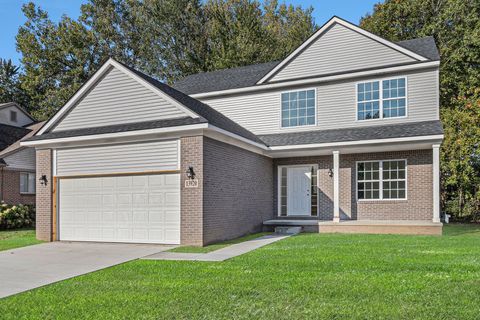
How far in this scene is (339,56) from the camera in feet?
51.4

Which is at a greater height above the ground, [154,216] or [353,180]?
[353,180]

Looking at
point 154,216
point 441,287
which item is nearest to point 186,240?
point 154,216

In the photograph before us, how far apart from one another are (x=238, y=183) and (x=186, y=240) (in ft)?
9.66

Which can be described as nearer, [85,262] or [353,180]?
[85,262]

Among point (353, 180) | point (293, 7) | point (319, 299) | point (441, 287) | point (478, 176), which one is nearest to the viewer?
point (319, 299)

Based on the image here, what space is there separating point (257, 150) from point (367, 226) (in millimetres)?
4689

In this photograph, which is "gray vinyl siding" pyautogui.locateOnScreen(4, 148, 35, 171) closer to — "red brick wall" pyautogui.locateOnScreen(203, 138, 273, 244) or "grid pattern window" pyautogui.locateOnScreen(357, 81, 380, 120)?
"red brick wall" pyautogui.locateOnScreen(203, 138, 273, 244)

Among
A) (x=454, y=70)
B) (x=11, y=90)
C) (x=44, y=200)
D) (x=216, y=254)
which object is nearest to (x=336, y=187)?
(x=216, y=254)

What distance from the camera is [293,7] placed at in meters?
37.8

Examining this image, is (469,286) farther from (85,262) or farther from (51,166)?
(51,166)

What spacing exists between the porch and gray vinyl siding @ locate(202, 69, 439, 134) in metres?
3.78

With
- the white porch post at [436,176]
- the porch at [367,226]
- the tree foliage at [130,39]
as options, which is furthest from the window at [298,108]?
the tree foliage at [130,39]

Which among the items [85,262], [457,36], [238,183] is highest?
[457,36]

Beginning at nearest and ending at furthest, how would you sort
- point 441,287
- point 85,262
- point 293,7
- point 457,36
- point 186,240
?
point 441,287 → point 85,262 → point 186,240 → point 457,36 → point 293,7
